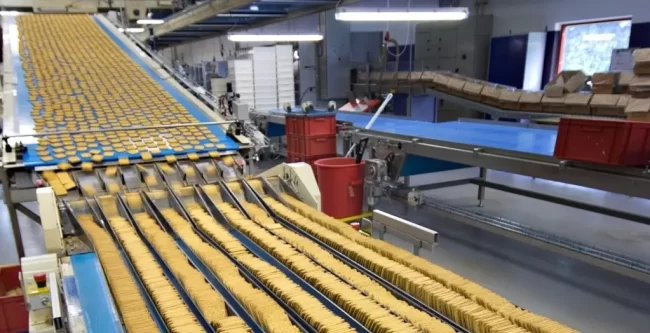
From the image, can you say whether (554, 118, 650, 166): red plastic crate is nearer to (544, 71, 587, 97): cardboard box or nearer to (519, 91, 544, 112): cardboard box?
(544, 71, 587, 97): cardboard box

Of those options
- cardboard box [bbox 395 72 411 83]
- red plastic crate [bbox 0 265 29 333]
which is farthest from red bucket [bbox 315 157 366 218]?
cardboard box [bbox 395 72 411 83]

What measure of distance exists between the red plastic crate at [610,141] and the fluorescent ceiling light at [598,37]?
7.11 metres

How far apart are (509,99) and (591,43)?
3.12 m

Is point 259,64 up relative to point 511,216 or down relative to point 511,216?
up

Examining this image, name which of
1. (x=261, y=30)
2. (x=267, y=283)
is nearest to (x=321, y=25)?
(x=261, y=30)

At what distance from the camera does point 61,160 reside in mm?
3371

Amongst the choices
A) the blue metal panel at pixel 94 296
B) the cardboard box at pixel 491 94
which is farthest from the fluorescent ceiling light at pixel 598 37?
the blue metal panel at pixel 94 296

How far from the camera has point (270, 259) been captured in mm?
2160

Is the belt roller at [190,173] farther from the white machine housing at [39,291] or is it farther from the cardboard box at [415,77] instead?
the cardboard box at [415,77]

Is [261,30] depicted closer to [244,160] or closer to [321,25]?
[321,25]

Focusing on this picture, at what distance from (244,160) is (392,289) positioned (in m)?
2.24

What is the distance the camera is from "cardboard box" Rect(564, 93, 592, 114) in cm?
623

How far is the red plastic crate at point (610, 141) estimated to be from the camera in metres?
2.71

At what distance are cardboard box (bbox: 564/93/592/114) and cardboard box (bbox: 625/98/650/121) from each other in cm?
241
